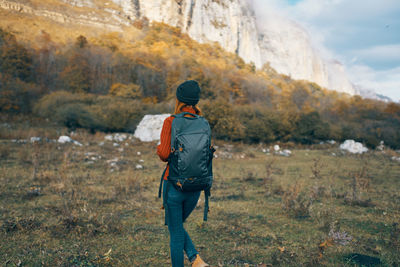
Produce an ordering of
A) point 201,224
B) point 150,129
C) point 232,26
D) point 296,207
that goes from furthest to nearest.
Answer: point 232,26 < point 150,129 < point 296,207 < point 201,224

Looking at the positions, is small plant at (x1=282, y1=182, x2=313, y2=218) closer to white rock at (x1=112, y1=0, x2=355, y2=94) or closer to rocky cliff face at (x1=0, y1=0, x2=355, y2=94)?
rocky cliff face at (x1=0, y1=0, x2=355, y2=94)

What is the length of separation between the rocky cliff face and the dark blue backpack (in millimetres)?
40845

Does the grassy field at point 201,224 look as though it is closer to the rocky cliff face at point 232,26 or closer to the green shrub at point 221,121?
the green shrub at point 221,121

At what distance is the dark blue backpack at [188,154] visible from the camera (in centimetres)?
217

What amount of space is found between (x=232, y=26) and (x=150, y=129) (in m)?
71.4

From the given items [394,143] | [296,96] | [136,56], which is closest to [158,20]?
[136,56]

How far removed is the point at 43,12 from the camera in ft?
143

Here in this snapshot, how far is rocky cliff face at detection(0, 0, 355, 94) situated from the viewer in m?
63.1

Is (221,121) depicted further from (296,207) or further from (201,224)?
(201,224)

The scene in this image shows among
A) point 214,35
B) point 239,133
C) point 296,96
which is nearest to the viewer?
point 239,133

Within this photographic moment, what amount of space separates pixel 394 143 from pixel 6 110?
108ft

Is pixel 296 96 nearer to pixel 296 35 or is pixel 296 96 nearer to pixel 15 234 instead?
pixel 15 234

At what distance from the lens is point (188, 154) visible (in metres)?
2.17

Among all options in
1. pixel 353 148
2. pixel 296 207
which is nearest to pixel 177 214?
pixel 296 207
